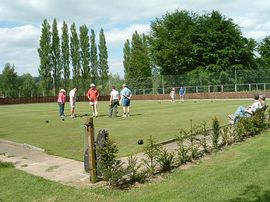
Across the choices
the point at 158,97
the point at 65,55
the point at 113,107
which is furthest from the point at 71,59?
the point at 113,107

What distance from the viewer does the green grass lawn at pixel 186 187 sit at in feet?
19.6

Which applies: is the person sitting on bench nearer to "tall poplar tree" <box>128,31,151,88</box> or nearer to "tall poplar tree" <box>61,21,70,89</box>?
"tall poplar tree" <box>61,21,70,89</box>

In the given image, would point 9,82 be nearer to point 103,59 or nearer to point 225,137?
point 103,59

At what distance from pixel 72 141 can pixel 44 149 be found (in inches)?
57.4

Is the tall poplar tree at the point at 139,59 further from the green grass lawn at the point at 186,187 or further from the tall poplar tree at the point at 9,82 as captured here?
the green grass lawn at the point at 186,187

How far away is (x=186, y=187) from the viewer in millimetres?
6465

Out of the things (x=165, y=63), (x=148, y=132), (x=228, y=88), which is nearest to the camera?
(x=148, y=132)

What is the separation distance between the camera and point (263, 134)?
11.8 m

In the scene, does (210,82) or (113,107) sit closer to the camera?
(113,107)

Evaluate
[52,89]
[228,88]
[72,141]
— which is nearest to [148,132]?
[72,141]

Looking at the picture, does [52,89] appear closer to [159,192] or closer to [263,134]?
[263,134]

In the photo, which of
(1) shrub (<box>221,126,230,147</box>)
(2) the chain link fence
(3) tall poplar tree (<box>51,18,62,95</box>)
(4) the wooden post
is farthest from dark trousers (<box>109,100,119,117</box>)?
(3) tall poplar tree (<box>51,18,62,95</box>)

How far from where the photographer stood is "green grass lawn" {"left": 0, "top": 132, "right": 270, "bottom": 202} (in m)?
5.97

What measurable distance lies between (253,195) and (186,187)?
1.11 meters
